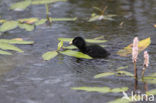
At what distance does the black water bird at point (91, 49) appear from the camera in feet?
16.8

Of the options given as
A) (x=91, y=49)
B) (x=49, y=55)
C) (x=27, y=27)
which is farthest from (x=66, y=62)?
(x=27, y=27)

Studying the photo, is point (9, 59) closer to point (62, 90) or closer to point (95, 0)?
point (62, 90)

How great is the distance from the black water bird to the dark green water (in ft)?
0.59

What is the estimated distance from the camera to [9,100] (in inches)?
133

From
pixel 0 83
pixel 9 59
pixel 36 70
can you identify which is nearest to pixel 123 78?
pixel 36 70

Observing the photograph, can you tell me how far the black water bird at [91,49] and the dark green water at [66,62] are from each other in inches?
7.1

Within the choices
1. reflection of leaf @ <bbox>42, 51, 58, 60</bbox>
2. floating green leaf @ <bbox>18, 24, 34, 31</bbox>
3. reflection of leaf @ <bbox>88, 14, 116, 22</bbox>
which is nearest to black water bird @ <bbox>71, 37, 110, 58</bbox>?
floating green leaf @ <bbox>18, 24, 34, 31</bbox>

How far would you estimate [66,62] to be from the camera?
15.3 feet

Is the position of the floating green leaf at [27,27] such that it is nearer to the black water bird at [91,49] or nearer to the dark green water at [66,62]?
the dark green water at [66,62]

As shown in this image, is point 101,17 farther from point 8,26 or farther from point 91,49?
point 8,26

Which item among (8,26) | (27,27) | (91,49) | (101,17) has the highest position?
(8,26)

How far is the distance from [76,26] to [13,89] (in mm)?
3404

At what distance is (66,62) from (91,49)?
3.08 ft

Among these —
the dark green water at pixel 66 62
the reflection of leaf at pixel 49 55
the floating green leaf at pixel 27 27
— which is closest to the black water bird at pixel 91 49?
the dark green water at pixel 66 62
